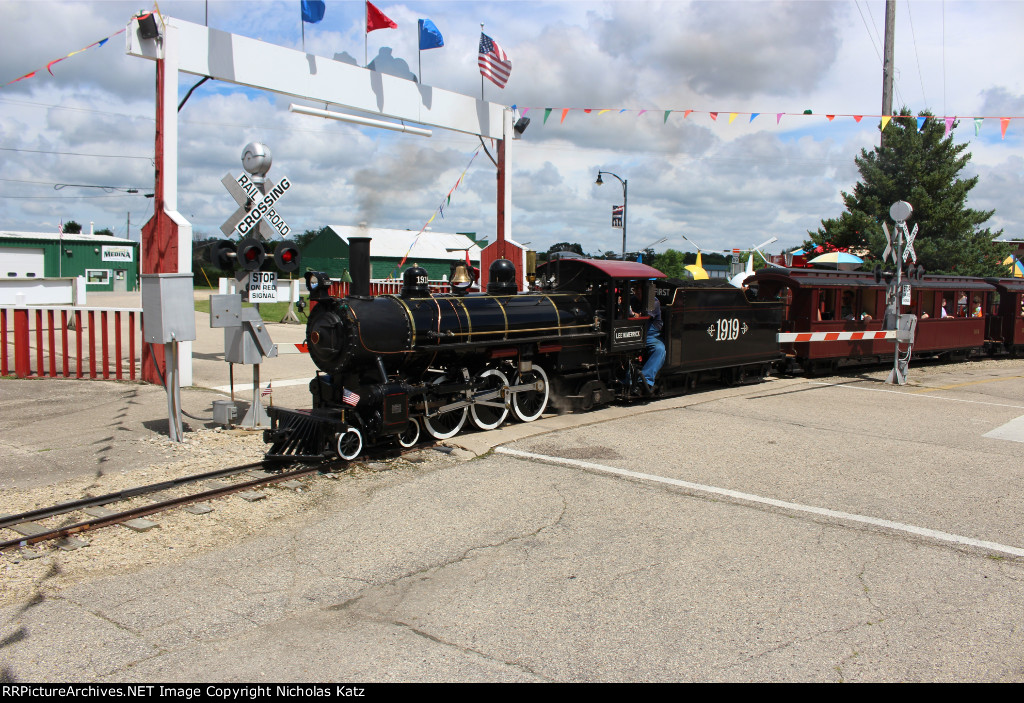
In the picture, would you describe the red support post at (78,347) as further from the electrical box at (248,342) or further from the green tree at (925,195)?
the green tree at (925,195)

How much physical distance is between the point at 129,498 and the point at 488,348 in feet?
14.5

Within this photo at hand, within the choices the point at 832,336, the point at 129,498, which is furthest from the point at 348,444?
the point at 832,336

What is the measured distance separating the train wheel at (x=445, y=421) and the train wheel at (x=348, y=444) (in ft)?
3.42

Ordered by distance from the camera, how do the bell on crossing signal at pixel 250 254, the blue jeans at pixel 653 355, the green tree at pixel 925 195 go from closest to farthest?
the bell on crossing signal at pixel 250 254 < the blue jeans at pixel 653 355 < the green tree at pixel 925 195

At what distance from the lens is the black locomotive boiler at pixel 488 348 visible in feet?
25.1

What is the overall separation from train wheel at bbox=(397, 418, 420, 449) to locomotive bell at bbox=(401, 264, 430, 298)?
160 centimetres

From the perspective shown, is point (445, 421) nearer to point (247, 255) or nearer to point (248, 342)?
point (248, 342)

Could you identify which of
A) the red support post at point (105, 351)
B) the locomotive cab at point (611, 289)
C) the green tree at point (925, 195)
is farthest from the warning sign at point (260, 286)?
the green tree at point (925, 195)

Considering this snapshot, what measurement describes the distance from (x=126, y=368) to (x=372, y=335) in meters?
8.01

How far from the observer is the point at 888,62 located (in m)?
21.2

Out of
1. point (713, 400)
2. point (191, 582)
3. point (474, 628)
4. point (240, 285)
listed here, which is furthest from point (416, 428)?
point (713, 400)

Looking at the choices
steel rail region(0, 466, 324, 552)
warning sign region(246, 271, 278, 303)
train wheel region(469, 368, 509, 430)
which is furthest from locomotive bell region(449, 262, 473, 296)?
steel rail region(0, 466, 324, 552)

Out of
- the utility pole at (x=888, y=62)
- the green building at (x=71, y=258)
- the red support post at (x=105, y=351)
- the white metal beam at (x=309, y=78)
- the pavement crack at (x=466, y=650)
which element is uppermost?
the utility pole at (x=888, y=62)

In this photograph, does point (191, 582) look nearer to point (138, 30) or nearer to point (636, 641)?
point (636, 641)
